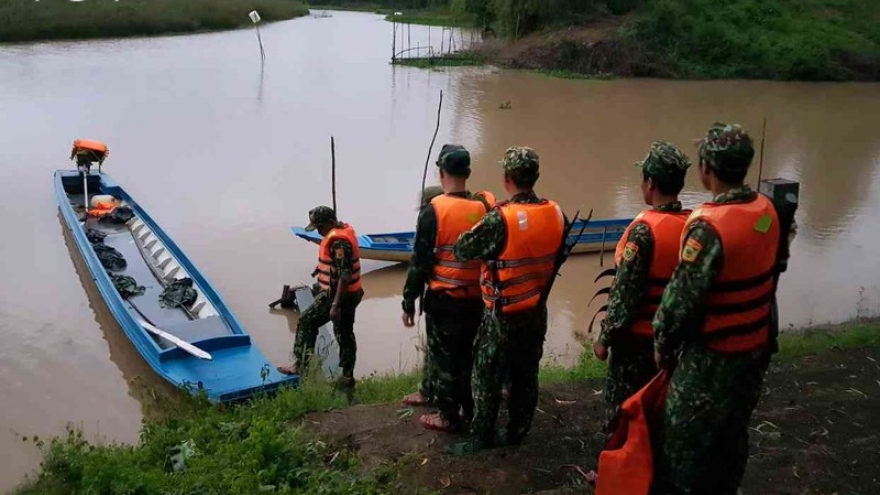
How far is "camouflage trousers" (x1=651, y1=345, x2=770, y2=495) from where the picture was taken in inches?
107

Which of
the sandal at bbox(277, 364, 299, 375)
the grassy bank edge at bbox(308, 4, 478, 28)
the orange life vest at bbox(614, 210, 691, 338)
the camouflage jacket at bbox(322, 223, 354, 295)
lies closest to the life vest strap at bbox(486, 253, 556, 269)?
the orange life vest at bbox(614, 210, 691, 338)

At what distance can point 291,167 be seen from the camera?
14.0 metres

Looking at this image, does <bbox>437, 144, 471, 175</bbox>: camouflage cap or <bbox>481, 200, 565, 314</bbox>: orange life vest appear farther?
<bbox>437, 144, 471, 175</bbox>: camouflage cap

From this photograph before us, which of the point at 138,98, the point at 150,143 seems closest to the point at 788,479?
the point at 150,143

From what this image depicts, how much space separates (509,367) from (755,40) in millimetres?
30730

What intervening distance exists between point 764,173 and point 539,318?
42.2 ft

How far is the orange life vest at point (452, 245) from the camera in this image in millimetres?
3930

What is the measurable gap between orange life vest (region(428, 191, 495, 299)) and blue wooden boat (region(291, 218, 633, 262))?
4.83 meters

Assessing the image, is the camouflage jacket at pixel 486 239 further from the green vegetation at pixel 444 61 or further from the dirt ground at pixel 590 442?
the green vegetation at pixel 444 61

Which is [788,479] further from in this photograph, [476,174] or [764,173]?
[764,173]

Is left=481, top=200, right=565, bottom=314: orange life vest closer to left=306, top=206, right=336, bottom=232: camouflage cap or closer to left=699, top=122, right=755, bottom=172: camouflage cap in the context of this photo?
left=699, top=122, right=755, bottom=172: camouflage cap

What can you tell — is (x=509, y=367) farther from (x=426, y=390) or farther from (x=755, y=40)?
(x=755, y=40)

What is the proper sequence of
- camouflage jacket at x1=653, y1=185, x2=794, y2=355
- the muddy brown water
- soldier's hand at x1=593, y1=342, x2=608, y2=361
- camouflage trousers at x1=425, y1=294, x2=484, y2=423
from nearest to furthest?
camouflage jacket at x1=653, y1=185, x2=794, y2=355 < soldier's hand at x1=593, y1=342, x2=608, y2=361 < camouflage trousers at x1=425, y1=294, x2=484, y2=423 < the muddy brown water

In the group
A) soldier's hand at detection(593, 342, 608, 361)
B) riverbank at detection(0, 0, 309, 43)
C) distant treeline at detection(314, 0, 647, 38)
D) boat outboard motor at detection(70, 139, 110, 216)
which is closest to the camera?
soldier's hand at detection(593, 342, 608, 361)
